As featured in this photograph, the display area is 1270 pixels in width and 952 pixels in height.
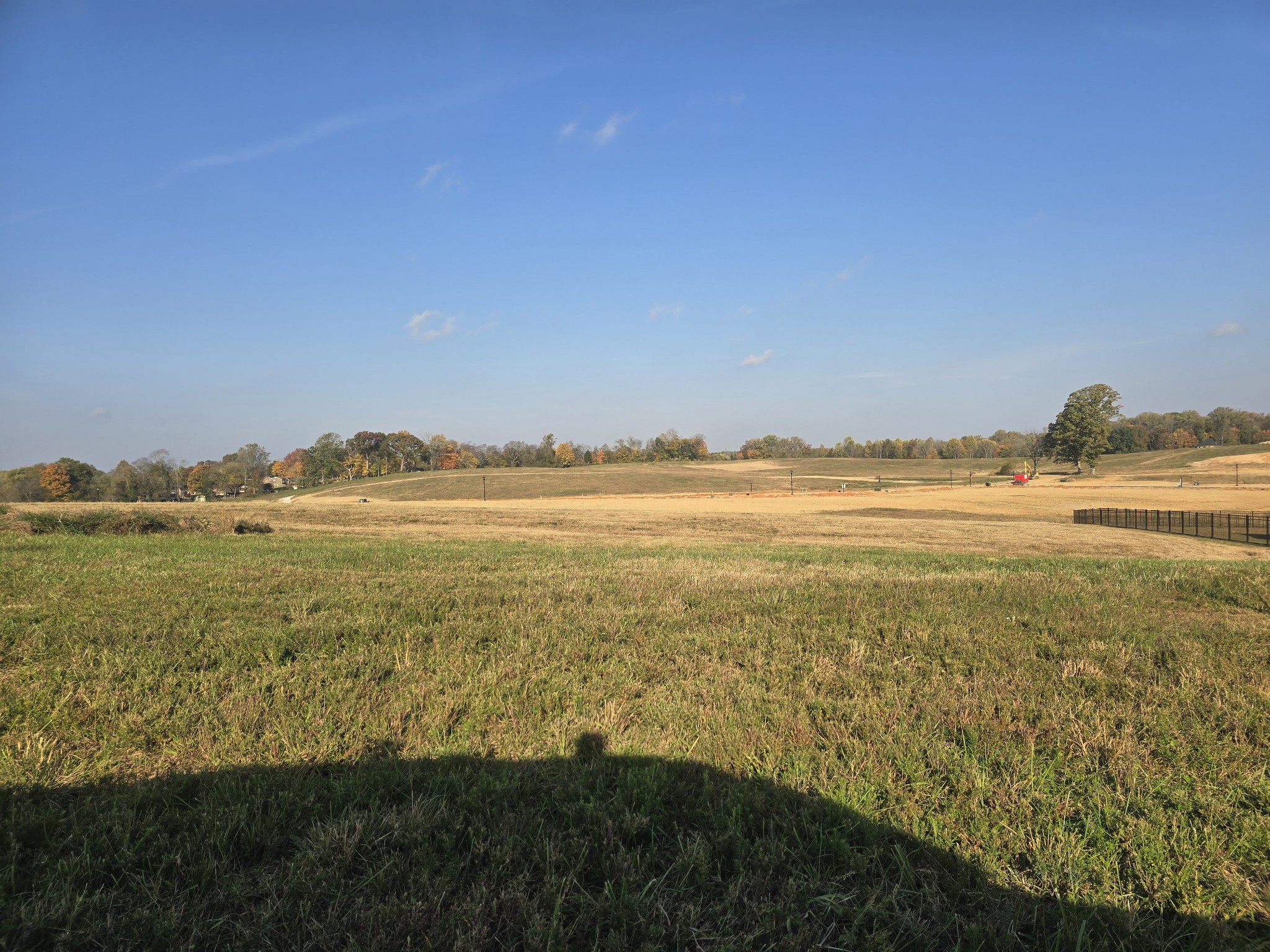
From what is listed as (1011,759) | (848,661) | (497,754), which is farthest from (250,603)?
(1011,759)

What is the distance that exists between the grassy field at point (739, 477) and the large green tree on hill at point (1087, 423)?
6.17 m

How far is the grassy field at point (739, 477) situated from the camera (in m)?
110

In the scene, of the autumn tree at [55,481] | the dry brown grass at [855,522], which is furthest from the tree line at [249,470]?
the dry brown grass at [855,522]

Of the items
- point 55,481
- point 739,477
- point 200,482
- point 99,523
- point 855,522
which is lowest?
point 855,522

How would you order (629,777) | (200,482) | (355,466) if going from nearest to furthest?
(629,777), (200,482), (355,466)

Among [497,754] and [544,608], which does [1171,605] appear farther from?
[497,754]

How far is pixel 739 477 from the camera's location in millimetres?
137375

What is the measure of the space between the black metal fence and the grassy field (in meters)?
64.1

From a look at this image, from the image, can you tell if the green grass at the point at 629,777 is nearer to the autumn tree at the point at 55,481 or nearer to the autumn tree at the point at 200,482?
the autumn tree at the point at 55,481

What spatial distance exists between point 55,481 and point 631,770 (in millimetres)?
159531

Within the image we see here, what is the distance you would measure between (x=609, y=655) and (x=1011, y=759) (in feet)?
12.8

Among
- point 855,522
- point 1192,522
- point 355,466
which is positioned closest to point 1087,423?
point 1192,522

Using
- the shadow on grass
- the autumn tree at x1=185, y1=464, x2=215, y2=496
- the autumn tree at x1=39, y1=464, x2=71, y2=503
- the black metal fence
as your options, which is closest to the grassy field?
the autumn tree at x1=185, y1=464, x2=215, y2=496

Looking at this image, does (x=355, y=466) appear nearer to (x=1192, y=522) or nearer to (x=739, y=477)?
(x=739, y=477)
